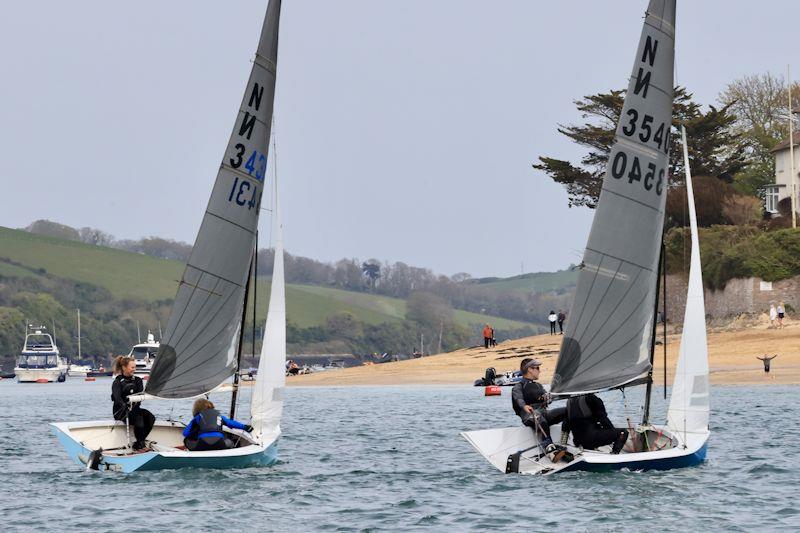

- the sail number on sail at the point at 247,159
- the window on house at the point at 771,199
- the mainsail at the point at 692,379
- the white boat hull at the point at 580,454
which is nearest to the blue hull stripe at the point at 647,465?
the white boat hull at the point at 580,454

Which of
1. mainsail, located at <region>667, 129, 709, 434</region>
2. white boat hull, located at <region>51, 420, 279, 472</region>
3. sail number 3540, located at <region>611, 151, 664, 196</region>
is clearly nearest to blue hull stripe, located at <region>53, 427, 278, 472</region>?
white boat hull, located at <region>51, 420, 279, 472</region>

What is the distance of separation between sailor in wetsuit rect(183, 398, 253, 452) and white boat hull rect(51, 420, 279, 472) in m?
0.25

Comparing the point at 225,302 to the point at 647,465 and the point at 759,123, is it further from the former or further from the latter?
the point at 759,123

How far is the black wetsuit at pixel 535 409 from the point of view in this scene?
2134 centimetres

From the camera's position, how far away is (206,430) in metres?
22.0

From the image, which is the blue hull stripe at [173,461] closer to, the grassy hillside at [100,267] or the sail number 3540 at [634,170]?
the sail number 3540 at [634,170]

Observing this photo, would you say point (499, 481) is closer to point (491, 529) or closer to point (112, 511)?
point (491, 529)

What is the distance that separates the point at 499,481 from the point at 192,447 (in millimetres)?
4983

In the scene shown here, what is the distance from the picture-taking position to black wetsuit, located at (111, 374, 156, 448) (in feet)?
73.4

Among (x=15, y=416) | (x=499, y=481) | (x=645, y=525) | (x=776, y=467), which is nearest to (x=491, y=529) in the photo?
(x=645, y=525)

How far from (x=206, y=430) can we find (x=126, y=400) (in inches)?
64.0

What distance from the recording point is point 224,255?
2400cm

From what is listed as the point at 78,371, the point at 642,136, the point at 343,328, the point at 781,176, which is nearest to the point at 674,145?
the point at 781,176

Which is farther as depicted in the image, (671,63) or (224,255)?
(224,255)
